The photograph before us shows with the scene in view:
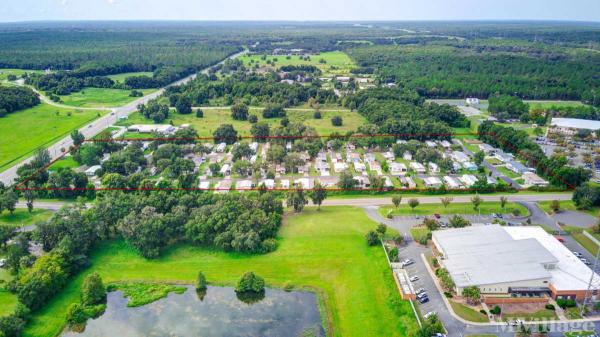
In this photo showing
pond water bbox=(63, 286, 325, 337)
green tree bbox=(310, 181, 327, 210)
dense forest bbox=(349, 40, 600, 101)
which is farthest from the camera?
dense forest bbox=(349, 40, 600, 101)

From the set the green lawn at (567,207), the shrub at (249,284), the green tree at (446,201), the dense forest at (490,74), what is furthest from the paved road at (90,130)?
the dense forest at (490,74)

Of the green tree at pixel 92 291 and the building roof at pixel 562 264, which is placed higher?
the building roof at pixel 562 264

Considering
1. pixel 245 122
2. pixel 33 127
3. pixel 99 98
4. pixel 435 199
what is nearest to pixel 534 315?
pixel 435 199

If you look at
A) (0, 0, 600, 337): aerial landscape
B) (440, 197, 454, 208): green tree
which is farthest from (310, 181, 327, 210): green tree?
(440, 197, 454, 208): green tree

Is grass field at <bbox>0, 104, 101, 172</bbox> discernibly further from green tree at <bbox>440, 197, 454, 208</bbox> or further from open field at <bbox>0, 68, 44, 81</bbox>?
green tree at <bbox>440, 197, 454, 208</bbox>

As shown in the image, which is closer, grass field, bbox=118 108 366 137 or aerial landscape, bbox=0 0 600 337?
aerial landscape, bbox=0 0 600 337

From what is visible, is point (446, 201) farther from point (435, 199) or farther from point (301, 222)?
point (301, 222)

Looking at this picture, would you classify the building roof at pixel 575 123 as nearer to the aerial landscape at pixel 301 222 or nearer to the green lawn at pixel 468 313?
the aerial landscape at pixel 301 222

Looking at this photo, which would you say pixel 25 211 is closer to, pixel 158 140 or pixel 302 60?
pixel 158 140
